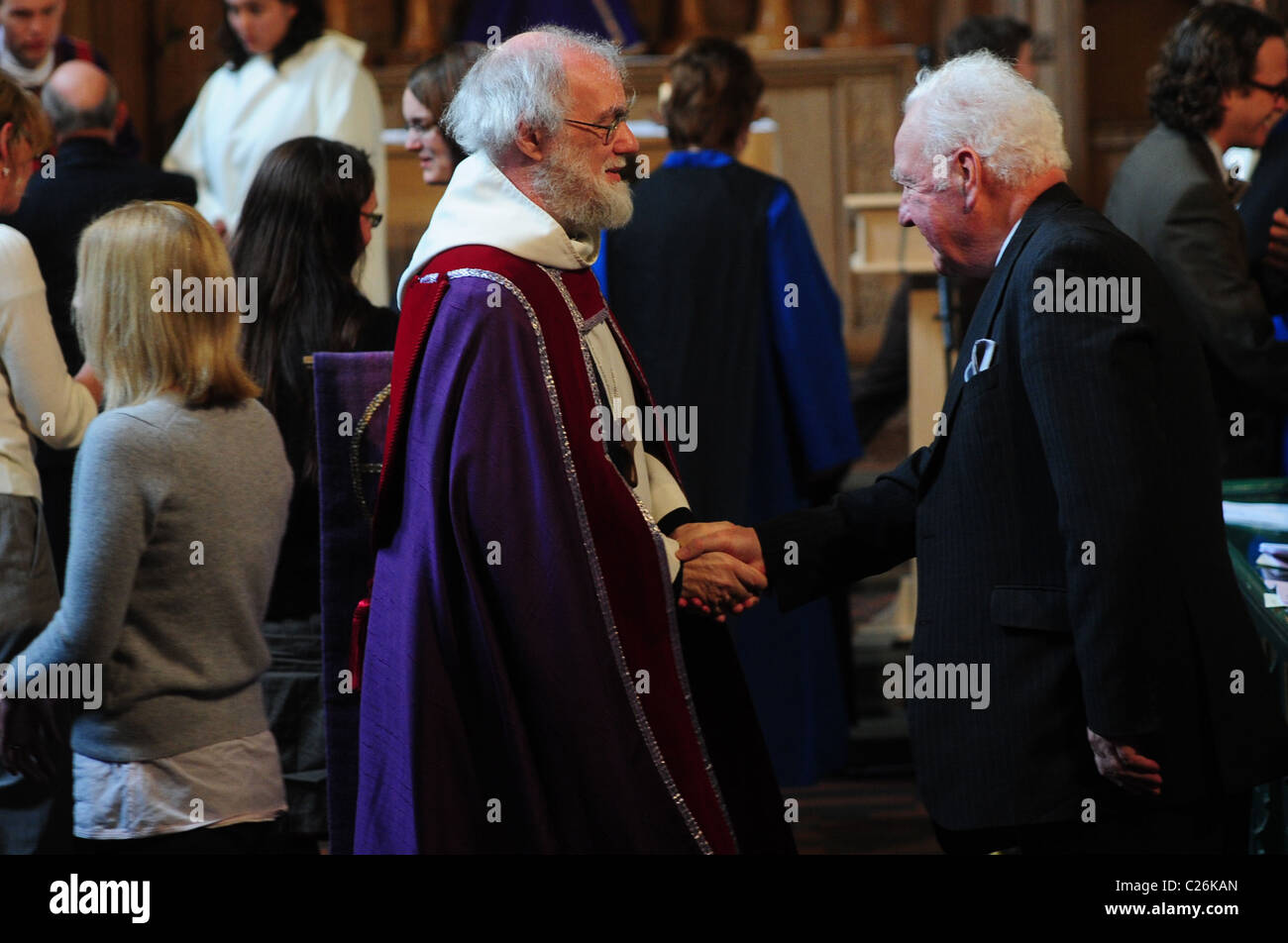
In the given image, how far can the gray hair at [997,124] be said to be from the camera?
2.49m

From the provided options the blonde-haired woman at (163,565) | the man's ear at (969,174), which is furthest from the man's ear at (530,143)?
the man's ear at (969,174)

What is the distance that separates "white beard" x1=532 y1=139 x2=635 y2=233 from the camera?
2.67m

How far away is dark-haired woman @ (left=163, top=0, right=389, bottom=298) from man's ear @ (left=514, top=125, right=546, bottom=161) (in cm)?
266

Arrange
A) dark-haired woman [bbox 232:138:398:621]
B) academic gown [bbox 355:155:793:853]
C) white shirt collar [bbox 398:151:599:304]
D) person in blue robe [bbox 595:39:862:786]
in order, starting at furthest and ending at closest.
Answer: person in blue robe [bbox 595:39:862:786]
dark-haired woman [bbox 232:138:398:621]
white shirt collar [bbox 398:151:599:304]
academic gown [bbox 355:155:793:853]

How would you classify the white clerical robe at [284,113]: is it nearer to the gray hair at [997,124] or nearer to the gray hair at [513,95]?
the gray hair at [513,95]

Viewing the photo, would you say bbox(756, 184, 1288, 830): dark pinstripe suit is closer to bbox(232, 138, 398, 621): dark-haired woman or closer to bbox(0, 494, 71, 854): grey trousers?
bbox(232, 138, 398, 621): dark-haired woman

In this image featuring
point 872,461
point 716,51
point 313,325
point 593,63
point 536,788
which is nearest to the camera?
point 536,788

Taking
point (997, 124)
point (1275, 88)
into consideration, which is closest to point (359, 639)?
point (997, 124)

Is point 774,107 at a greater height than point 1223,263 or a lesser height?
greater

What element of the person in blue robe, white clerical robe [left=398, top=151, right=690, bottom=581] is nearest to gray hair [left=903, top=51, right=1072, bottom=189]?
white clerical robe [left=398, top=151, right=690, bottom=581]
